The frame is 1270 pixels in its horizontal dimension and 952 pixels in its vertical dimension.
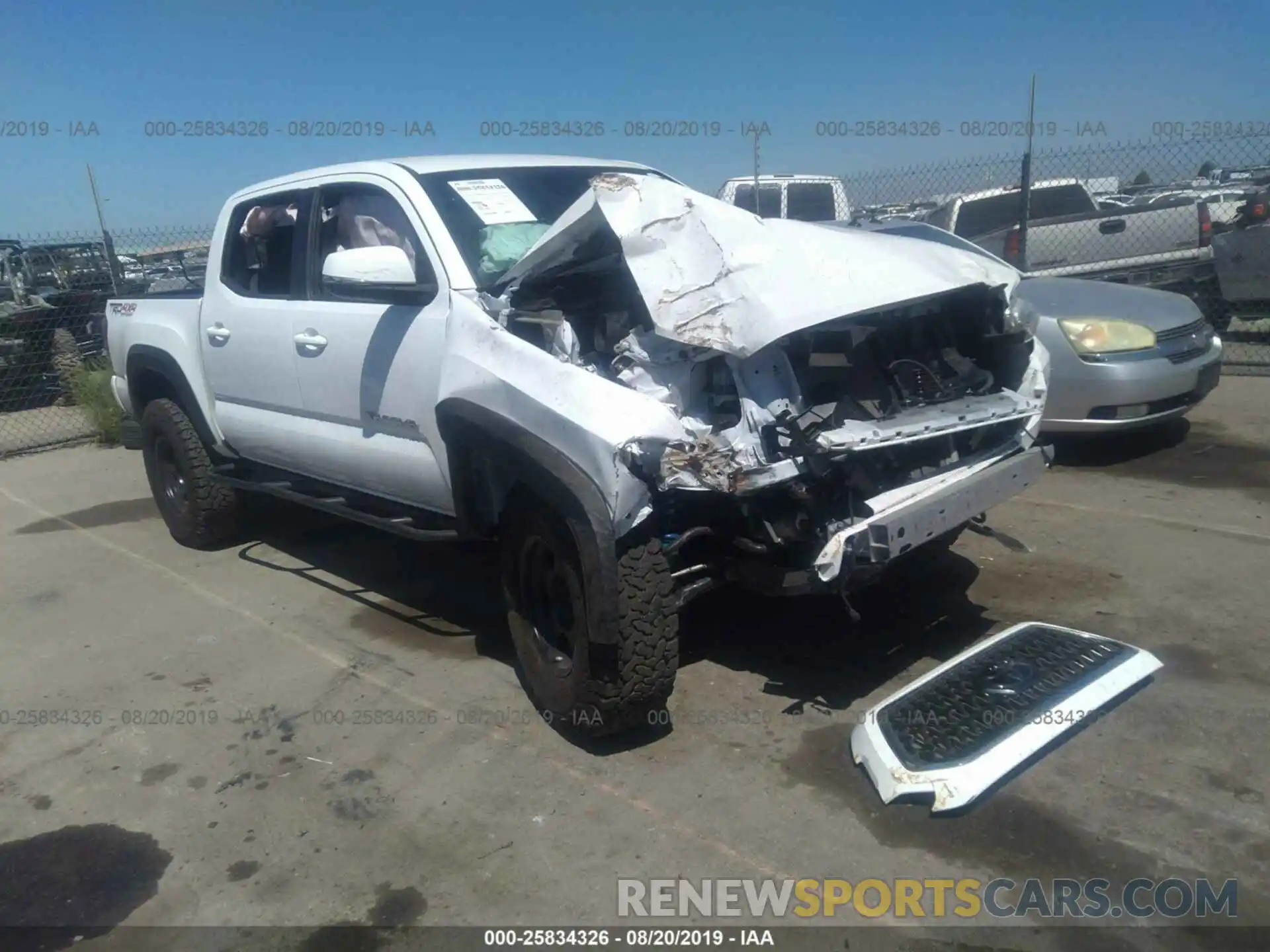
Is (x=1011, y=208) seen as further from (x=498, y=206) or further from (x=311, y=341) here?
(x=311, y=341)

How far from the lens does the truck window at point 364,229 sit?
4.08 metres

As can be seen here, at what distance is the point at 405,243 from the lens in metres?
Answer: 4.23

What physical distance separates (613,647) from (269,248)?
312cm

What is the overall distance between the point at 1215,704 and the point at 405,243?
11.5 ft

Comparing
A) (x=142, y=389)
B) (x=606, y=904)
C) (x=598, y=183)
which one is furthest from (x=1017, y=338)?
(x=142, y=389)

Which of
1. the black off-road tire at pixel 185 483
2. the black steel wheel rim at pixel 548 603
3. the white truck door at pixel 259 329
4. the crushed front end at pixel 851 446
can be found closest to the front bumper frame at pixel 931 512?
the crushed front end at pixel 851 446

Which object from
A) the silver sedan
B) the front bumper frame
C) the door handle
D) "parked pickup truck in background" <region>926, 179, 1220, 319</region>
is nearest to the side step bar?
the door handle

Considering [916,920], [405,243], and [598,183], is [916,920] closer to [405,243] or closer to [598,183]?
[598,183]

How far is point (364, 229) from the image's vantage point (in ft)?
14.8

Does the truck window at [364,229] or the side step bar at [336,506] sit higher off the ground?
the truck window at [364,229]

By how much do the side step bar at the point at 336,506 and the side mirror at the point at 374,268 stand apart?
3.22 feet

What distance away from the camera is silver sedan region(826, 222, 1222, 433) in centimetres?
605

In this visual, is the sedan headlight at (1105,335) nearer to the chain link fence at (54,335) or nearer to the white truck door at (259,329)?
the white truck door at (259,329)

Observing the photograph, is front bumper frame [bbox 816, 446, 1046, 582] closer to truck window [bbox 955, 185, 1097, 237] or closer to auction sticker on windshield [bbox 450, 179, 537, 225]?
auction sticker on windshield [bbox 450, 179, 537, 225]
